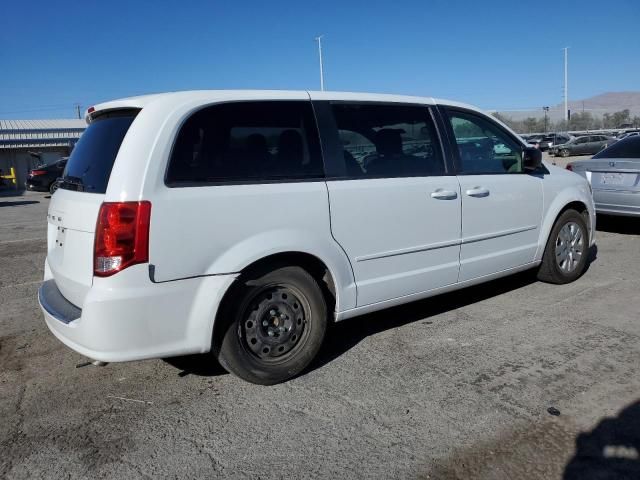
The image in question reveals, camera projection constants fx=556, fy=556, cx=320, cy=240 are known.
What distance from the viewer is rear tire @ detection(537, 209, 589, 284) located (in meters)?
5.54

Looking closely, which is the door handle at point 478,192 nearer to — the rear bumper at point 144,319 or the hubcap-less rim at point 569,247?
the hubcap-less rim at point 569,247

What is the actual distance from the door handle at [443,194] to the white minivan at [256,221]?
0.07 feet

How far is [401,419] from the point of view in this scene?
3176 millimetres

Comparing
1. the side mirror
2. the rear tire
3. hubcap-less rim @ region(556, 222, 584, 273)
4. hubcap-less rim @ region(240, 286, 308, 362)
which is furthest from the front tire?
hubcap-less rim @ region(556, 222, 584, 273)

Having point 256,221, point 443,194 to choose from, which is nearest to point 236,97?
point 256,221

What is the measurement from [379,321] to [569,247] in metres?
2.33

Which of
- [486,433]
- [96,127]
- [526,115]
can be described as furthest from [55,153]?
[526,115]

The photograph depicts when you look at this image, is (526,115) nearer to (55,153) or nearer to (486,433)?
(55,153)

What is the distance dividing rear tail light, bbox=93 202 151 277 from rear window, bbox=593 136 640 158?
7767 mm

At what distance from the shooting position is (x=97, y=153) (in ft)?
11.5

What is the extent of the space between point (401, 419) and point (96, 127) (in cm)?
270

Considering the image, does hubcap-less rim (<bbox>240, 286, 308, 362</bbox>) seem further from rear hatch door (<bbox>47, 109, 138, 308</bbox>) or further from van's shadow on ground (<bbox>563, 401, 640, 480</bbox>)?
van's shadow on ground (<bbox>563, 401, 640, 480</bbox>)

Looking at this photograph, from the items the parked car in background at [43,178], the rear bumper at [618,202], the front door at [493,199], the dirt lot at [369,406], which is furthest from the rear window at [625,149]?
the parked car in background at [43,178]

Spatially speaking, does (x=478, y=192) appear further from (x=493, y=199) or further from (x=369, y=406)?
(x=369, y=406)
